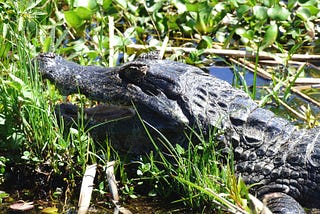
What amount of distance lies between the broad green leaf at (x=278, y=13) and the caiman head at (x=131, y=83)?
7.62ft

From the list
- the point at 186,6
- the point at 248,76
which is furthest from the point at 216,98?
the point at 186,6

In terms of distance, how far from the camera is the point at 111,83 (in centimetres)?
453

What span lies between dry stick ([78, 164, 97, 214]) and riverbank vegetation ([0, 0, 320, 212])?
9cm

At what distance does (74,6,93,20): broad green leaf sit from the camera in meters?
6.08

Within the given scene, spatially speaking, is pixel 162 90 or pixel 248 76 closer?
pixel 162 90

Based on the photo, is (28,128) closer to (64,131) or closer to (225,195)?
(64,131)

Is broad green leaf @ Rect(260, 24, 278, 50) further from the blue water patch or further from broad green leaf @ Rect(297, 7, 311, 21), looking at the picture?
broad green leaf @ Rect(297, 7, 311, 21)

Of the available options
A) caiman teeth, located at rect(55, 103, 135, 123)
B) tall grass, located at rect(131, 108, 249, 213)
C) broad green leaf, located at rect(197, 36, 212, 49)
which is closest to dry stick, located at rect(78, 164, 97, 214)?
tall grass, located at rect(131, 108, 249, 213)

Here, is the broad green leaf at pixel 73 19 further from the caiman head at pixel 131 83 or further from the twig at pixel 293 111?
the twig at pixel 293 111

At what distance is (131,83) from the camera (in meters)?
4.49

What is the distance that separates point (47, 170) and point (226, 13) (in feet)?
10.0

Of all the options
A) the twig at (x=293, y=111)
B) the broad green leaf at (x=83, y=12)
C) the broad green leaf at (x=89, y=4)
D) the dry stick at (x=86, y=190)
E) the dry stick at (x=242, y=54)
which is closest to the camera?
the dry stick at (x=86, y=190)

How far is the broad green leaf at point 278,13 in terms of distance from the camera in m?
6.70

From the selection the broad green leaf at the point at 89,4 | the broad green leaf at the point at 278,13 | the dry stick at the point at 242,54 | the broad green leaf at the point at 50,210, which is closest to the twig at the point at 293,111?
the dry stick at the point at 242,54
